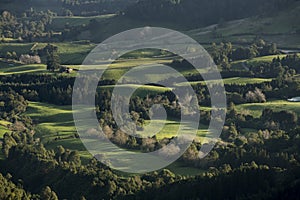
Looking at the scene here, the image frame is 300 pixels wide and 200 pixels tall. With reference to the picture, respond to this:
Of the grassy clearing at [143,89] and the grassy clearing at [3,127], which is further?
the grassy clearing at [143,89]

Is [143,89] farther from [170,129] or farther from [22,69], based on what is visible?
[22,69]

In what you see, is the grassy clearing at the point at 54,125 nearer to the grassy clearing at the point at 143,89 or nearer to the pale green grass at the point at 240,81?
the grassy clearing at the point at 143,89

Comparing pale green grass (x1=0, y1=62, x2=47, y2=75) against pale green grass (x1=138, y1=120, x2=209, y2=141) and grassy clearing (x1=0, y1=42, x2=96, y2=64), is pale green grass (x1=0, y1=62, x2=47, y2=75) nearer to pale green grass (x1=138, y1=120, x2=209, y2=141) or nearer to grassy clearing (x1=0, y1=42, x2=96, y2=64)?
grassy clearing (x1=0, y1=42, x2=96, y2=64)

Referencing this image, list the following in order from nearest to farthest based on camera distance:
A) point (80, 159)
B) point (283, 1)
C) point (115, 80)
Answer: point (80, 159) < point (115, 80) < point (283, 1)

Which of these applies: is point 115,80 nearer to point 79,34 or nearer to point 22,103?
→ point 22,103

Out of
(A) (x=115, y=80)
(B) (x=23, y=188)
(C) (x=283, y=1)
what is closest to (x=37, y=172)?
(B) (x=23, y=188)

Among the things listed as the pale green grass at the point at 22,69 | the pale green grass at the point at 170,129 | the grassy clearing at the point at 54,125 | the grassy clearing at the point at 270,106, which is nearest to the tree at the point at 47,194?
the grassy clearing at the point at 54,125

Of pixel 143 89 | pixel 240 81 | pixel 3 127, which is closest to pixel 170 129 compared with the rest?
pixel 3 127

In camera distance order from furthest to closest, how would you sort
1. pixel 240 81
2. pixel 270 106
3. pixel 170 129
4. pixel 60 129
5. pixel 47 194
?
pixel 240 81
pixel 270 106
pixel 60 129
pixel 170 129
pixel 47 194
